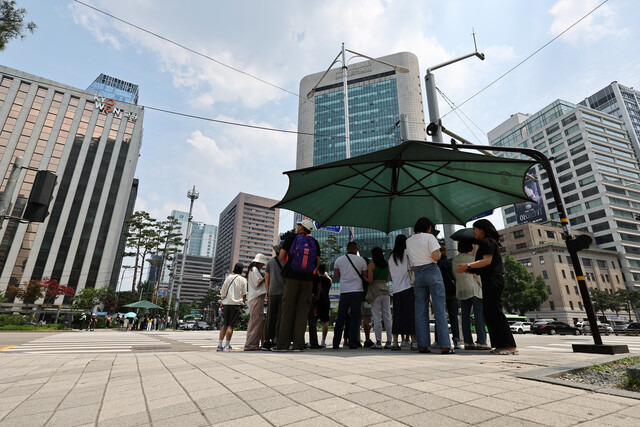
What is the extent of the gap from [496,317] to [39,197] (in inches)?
363

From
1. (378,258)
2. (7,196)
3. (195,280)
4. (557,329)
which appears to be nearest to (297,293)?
(378,258)

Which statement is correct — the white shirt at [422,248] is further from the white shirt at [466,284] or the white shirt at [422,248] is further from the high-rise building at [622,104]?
the high-rise building at [622,104]

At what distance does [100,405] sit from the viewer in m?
2.04

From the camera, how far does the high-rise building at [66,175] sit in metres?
50.8

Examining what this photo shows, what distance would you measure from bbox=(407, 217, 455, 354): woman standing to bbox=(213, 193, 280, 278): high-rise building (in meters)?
136

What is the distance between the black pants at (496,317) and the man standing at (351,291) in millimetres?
2132

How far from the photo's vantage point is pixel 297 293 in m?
5.18

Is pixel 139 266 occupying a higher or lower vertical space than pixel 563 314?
higher

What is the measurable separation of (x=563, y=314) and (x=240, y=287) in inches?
2530

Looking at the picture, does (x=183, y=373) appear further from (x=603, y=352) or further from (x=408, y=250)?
(x=603, y=352)

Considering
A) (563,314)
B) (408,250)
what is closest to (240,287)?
(408,250)

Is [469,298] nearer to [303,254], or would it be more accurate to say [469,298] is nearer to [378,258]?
[378,258]

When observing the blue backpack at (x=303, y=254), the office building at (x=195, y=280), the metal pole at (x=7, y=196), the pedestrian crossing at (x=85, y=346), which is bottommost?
the pedestrian crossing at (x=85, y=346)

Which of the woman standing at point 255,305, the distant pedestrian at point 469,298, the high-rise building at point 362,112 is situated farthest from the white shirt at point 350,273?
the high-rise building at point 362,112
